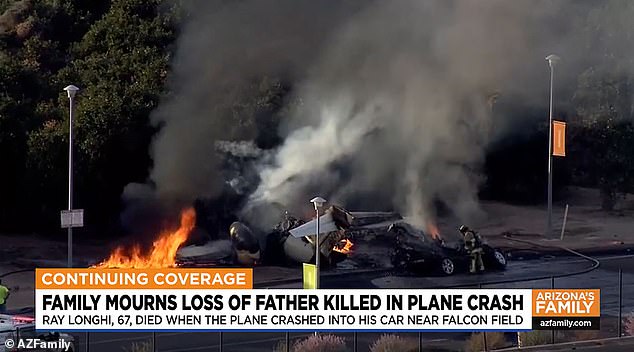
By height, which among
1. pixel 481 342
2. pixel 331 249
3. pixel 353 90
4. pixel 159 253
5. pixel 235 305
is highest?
pixel 353 90

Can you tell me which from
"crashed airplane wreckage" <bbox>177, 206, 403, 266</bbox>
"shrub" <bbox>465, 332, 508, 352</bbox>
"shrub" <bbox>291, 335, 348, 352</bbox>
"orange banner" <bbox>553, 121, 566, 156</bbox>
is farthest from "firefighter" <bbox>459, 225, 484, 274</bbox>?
"shrub" <bbox>291, 335, 348, 352</bbox>

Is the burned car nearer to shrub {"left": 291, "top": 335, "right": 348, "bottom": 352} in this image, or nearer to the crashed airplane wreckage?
the crashed airplane wreckage

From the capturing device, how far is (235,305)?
21.7 meters

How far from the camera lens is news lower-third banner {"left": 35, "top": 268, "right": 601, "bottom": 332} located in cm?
2158

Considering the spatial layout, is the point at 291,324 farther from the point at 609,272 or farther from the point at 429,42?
the point at 429,42

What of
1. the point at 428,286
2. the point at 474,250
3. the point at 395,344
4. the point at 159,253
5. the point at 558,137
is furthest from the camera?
the point at 558,137

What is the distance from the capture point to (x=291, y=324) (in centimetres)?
2205

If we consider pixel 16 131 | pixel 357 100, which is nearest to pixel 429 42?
pixel 357 100

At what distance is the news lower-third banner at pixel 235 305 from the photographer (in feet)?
70.8

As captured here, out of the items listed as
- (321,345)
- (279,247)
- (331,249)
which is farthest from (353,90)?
(321,345)

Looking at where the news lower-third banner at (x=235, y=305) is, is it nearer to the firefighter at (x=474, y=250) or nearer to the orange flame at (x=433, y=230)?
the firefighter at (x=474, y=250)

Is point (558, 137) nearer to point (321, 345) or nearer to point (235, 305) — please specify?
point (321, 345)

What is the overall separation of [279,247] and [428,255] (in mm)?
5550

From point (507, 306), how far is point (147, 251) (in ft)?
62.5
